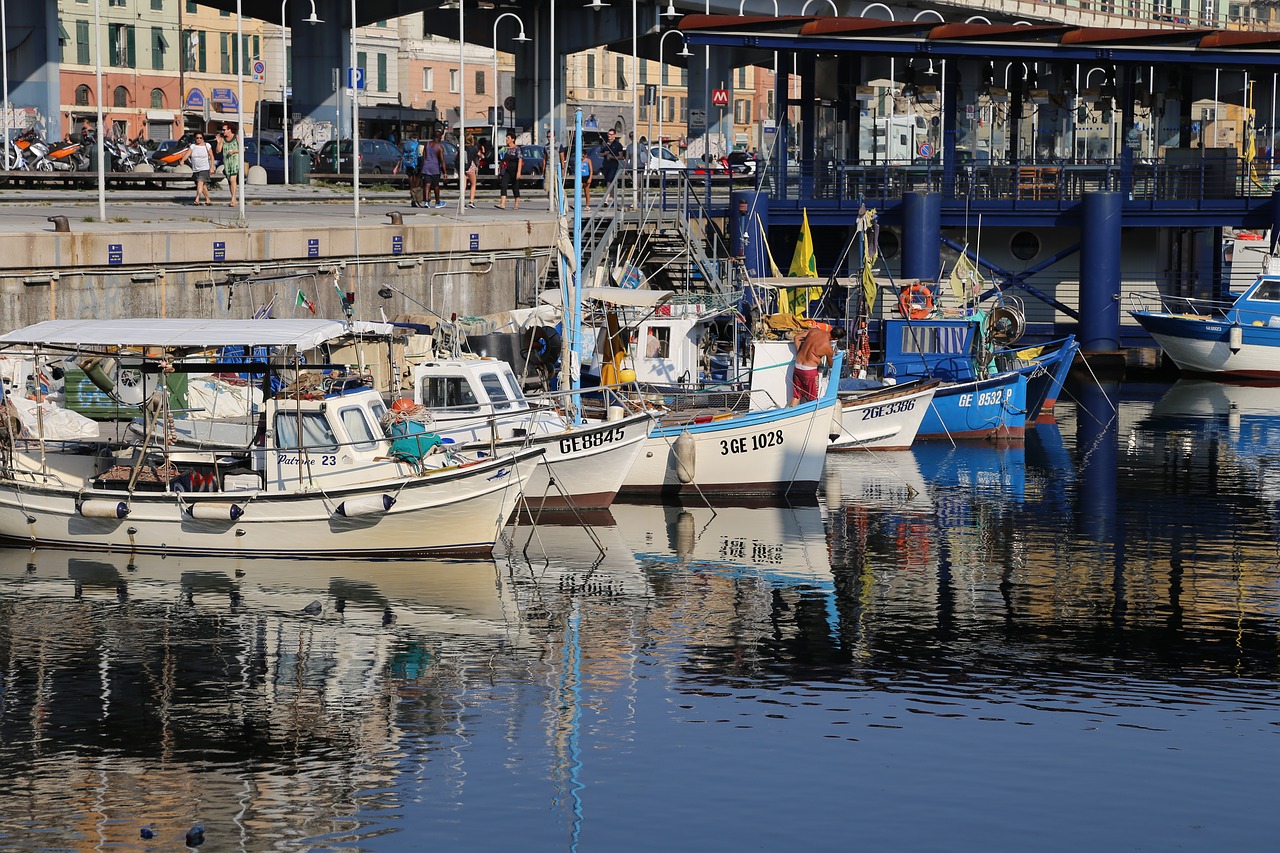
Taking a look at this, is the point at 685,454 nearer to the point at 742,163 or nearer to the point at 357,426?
the point at 357,426

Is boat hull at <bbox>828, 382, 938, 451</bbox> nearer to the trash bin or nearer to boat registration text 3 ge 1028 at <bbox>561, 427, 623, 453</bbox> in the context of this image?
boat registration text 3 ge 1028 at <bbox>561, 427, 623, 453</bbox>

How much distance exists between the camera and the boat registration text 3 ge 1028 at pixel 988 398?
3744cm

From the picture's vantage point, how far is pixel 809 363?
31.8 m

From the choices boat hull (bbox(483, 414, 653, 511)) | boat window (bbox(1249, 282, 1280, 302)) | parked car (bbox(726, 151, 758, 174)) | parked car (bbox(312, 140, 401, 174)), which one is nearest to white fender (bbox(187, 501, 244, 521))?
boat hull (bbox(483, 414, 653, 511))

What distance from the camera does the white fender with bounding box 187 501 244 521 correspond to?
81.8 ft

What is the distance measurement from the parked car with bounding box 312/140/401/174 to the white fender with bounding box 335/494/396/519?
38554mm

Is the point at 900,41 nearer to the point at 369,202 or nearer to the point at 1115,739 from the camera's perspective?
the point at 369,202

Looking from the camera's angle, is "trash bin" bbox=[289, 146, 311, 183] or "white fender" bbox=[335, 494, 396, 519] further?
"trash bin" bbox=[289, 146, 311, 183]

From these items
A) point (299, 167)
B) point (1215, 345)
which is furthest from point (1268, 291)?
point (299, 167)

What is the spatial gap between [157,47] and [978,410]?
75313mm

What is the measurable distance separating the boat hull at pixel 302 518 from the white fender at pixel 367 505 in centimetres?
2

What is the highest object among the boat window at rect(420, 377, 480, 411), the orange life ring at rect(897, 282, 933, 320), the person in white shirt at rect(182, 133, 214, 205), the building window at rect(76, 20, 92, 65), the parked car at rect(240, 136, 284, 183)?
the building window at rect(76, 20, 92, 65)

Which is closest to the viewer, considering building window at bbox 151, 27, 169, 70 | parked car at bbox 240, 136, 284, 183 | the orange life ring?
the orange life ring

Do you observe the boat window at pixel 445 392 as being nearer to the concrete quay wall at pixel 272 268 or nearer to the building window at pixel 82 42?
the concrete quay wall at pixel 272 268
